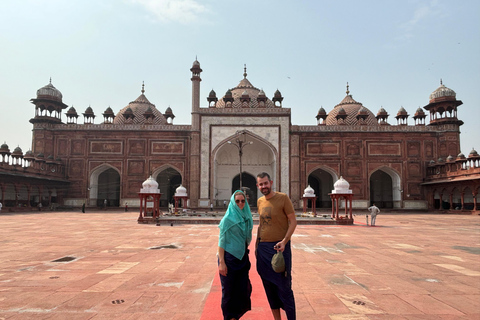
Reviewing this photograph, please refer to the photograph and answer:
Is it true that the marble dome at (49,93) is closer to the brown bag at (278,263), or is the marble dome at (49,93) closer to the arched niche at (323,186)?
the arched niche at (323,186)

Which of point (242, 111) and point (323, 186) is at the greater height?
point (242, 111)

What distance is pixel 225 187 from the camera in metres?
29.0

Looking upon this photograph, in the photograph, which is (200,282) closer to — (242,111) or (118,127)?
(242,111)

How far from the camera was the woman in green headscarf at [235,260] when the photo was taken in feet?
9.04

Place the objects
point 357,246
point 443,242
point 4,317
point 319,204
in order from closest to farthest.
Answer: point 4,317, point 357,246, point 443,242, point 319,204

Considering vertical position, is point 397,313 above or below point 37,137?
below

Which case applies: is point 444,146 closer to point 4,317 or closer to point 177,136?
point 177,136

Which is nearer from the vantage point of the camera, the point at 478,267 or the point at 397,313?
the point at 397,313

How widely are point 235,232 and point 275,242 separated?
34cm

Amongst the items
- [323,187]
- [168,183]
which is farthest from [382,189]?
[168,183]

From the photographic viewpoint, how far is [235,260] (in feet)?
9.14

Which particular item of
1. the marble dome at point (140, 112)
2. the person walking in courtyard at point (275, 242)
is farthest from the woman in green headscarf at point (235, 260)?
the marble dome at point (140, 112)

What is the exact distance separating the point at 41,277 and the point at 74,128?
85.5 feet

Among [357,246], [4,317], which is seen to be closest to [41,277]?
[4,317]
